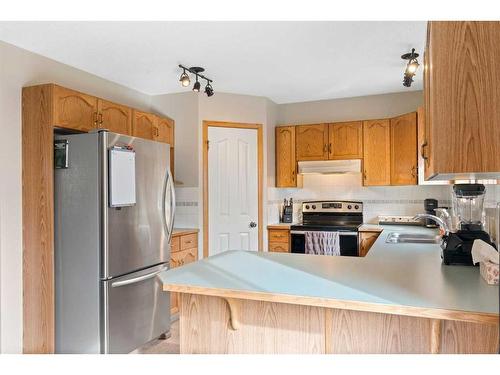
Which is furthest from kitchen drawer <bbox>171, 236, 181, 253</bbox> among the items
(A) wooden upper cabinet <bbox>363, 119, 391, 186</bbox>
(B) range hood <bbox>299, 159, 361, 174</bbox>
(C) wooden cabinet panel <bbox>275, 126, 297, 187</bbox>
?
(A) wooden upper cabinet <bbox>363, 119, 391, 186</bbox>

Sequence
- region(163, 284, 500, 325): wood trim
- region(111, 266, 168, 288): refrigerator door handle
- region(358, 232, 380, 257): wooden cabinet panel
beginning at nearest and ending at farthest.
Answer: region(163, 284, 500, 325): wood trim → region(111, 266, 168, 288): refrigerator door handle → region(358, 232, 380, 257): wooden cabinet panel

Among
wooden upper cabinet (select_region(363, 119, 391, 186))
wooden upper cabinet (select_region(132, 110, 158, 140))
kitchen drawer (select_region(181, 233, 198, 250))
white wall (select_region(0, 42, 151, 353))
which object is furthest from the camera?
wooden upper cabinet (select_region(363, 119, 391, 186))

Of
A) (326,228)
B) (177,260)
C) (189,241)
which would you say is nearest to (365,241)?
(326,228)

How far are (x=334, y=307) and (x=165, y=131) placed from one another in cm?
314

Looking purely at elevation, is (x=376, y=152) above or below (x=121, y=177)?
above

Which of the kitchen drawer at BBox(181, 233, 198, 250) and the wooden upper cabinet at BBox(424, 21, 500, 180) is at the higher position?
the wooden upper cabinet at BBox(424, 21, 500, 180)

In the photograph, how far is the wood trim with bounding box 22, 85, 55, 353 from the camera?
2.75 m

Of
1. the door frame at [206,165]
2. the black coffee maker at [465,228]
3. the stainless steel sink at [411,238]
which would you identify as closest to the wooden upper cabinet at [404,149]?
the stainless steel sink at [411,238]

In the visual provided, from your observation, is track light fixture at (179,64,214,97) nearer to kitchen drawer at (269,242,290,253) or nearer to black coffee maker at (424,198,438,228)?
kitchen drawer at (269,242,290,253)

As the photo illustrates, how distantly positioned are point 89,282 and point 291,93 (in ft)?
9.36

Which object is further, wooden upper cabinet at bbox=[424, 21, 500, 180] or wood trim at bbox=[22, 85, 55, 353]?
wood trim at bbox=[22, 85, 55, 353]

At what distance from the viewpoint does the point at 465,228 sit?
6.71ft

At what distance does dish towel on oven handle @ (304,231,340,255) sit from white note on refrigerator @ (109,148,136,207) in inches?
79.8

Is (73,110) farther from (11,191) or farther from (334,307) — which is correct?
(334,307)
